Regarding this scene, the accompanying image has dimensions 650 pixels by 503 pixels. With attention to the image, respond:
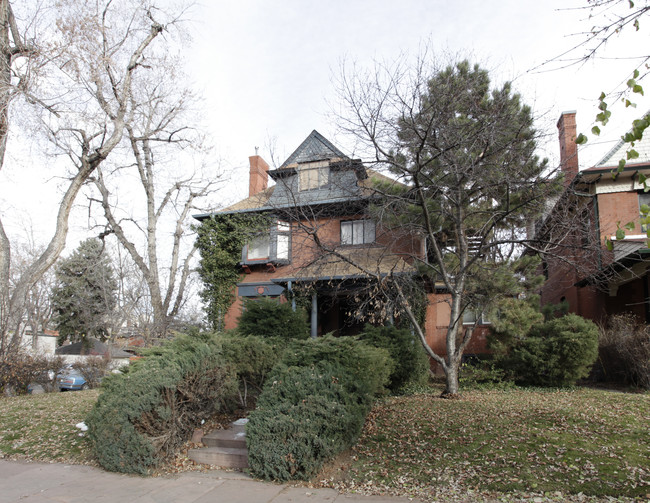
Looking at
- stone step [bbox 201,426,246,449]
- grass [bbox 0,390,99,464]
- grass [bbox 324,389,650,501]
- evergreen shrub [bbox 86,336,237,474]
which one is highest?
evergreen shrub [bbox 86,336,237,474]

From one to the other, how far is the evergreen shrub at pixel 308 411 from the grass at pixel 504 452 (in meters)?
0.43

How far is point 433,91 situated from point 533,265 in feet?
18.9

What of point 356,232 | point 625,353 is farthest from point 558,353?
point 356,232

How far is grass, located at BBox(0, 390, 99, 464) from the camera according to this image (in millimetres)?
6473

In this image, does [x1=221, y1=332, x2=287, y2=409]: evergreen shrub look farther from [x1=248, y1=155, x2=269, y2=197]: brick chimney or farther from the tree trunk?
[x1=248, y1=155, x2=269, y2=197]: brick chimney

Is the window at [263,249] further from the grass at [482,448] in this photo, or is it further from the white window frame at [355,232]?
the grass at [482,448]

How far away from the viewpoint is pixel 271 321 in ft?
37.3

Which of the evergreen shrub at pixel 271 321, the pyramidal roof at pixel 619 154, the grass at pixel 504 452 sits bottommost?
the grass at pixel 504 452

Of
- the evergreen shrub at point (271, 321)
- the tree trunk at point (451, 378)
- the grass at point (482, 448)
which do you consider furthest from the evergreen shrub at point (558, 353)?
the evergreen shrub at point (271, 321)

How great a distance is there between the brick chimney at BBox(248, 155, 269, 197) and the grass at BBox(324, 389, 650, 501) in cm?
1400

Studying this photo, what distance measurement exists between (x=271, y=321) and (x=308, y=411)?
6054mm

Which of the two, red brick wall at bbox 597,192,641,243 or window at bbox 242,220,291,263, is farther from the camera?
window at bbox 242,220,291,263

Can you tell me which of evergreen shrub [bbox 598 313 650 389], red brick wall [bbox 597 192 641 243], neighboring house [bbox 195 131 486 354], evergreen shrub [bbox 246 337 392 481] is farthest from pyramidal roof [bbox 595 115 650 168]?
evergreen shrub [bbox 246 337 392 481]

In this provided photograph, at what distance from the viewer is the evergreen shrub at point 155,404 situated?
563 cm
